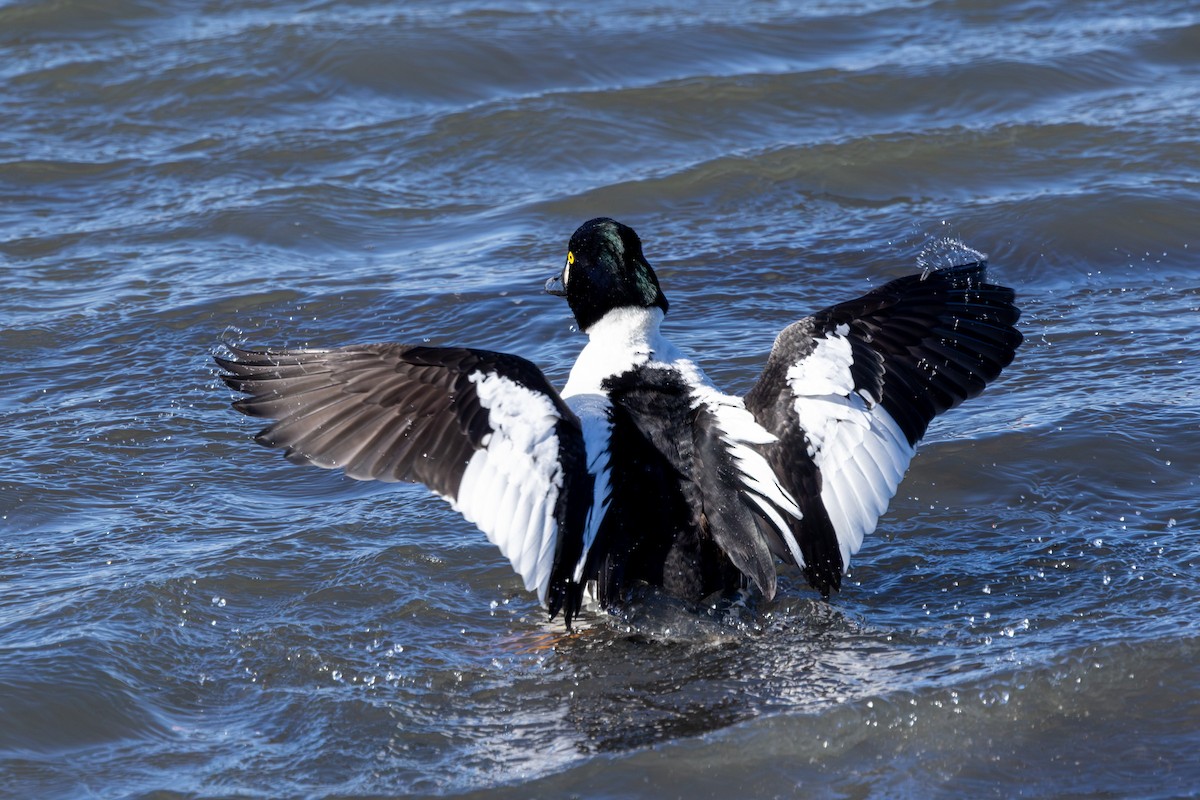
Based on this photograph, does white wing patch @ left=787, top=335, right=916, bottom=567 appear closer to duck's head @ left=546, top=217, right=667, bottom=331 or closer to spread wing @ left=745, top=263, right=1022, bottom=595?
spread wing @ left=745, top=263, right=1022, bottom=595

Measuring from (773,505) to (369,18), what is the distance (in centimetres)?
929

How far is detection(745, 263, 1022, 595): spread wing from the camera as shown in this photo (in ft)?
16.8

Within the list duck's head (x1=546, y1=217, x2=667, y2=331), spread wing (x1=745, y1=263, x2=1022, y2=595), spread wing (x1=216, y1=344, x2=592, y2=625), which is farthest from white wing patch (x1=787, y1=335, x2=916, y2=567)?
spread wing (x1=216, y1=344, x2=592, y2=625)

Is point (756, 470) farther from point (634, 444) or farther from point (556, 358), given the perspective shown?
point (556, 358)

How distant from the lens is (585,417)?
514 centimetres

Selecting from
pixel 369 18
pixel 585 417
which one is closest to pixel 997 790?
pixel 585 417

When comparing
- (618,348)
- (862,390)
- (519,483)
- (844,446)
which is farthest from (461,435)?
(862,390)

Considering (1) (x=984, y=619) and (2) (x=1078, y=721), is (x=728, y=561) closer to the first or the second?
(1) (x=984, y=619)

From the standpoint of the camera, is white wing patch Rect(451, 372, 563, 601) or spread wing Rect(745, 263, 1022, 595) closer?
white wing patch Rect(451, 372, 563, 601)

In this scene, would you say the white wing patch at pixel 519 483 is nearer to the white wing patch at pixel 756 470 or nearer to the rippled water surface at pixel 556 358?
the rippled water surface at pixel 556 358

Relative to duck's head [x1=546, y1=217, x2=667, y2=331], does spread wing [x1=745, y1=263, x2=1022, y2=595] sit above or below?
below

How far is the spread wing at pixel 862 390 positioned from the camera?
512 cm

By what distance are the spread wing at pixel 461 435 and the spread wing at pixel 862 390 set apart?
2.55 ft

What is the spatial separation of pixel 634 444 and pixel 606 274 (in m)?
0.84
